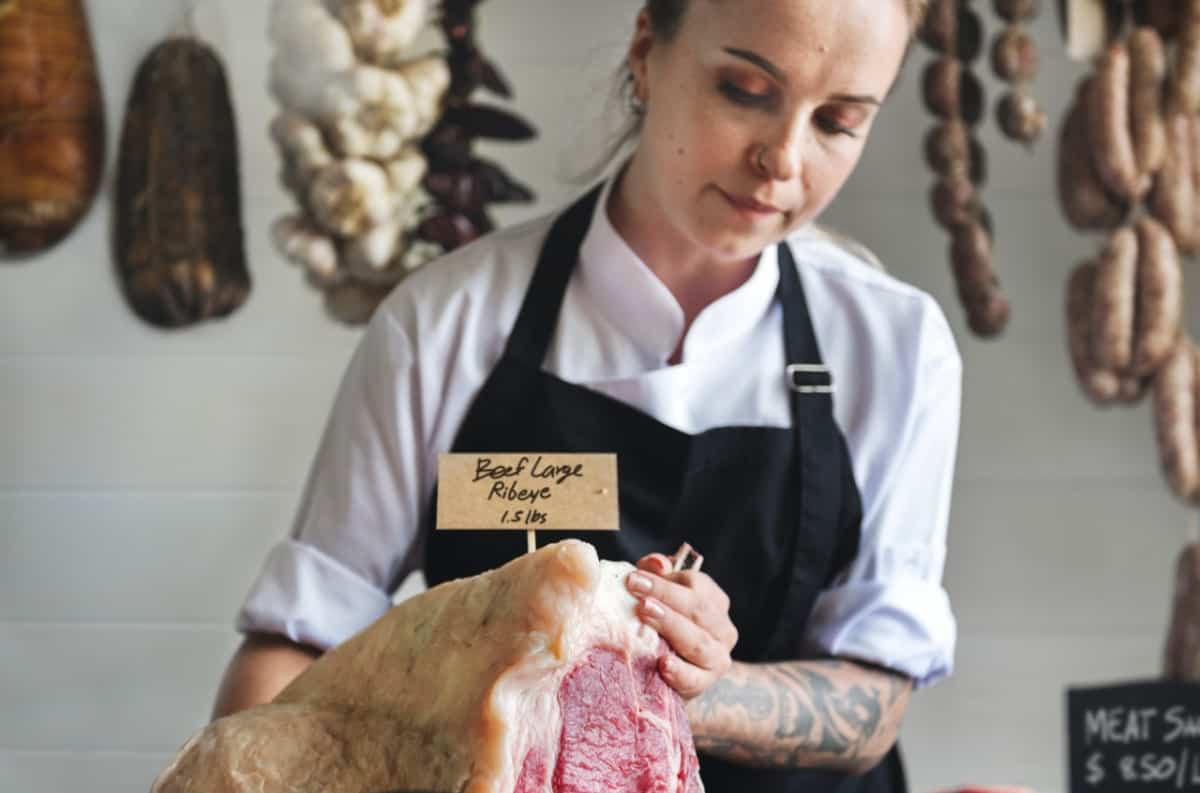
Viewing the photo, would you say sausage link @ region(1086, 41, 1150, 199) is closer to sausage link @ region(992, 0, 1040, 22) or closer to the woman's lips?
sausage link @ region(992, 0, 1040, 22)

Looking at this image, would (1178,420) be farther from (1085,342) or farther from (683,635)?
(683,635)

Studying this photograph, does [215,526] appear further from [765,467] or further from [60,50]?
[765,467]

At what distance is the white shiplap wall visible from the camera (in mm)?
1782

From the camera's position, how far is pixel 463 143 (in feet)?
5.91

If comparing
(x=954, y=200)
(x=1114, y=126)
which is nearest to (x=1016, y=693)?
(x=954, y=200)

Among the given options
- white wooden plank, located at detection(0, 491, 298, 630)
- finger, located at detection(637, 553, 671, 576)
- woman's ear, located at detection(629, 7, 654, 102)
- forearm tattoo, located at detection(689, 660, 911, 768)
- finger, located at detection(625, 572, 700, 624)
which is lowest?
forearm tattoo, located at detection(689, 660, 911, 768)

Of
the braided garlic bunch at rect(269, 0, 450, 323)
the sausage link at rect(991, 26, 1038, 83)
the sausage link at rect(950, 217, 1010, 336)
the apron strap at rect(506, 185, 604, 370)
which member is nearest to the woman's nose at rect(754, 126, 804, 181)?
the apron strap at rect(506, 185, 604, 370)

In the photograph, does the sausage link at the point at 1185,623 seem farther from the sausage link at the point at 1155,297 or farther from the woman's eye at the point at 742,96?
the woman's eye at the point at 742,96

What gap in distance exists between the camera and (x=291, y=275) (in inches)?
72.5

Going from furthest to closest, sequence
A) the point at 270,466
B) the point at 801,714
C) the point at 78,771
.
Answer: the point at 270,466 < the point at 78,771 < the point at 801,714

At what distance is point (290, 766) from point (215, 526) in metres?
1.03

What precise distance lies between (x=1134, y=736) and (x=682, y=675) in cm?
65

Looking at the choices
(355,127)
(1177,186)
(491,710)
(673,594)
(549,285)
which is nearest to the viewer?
(491,710)

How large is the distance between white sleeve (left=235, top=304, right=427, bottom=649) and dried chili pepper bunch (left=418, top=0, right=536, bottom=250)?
43 centimetres
